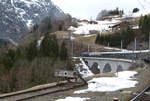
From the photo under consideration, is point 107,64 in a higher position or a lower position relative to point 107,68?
higher

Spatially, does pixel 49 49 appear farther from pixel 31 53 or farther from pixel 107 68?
pixel 107 68

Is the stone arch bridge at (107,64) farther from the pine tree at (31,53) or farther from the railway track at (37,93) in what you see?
the railway track at (37,93)

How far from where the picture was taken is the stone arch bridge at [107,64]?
48.4 m

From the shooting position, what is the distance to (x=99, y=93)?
1623 cm

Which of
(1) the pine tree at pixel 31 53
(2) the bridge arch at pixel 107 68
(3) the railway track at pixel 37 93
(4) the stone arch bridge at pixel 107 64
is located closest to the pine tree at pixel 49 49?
(1) the pine tree at pixel 31 53

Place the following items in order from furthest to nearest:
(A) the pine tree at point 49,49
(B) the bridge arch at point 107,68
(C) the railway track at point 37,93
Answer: (A) the pine tree at point 49,49
(B) the bridge arch at point 107,68
(C) the railway track at point 37,93

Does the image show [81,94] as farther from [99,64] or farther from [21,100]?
[99,64]

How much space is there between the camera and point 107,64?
59.2 meters

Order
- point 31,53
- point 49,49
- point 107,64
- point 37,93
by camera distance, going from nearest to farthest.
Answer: point 37,93 → point 107,64 → point 49,49 → point 31,53

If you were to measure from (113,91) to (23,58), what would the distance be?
4768 cm

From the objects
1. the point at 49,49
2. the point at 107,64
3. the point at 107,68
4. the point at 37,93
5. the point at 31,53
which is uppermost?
the point at 49,49

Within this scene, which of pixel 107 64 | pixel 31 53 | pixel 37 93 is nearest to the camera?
pixel 37 93

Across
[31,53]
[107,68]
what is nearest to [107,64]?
[107,68]

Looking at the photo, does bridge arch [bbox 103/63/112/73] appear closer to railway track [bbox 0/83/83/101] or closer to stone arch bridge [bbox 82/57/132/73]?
stone arch bridge [bbox 82/57/132/73]
